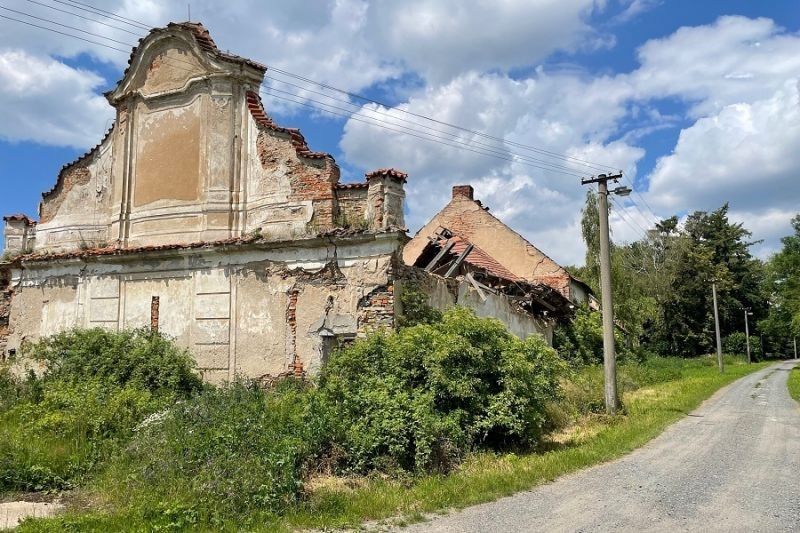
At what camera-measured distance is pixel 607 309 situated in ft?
48.1

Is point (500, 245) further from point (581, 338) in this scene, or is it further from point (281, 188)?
point (281, 188)

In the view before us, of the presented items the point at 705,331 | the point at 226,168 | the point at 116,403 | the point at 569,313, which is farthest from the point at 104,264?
the point at 705,331

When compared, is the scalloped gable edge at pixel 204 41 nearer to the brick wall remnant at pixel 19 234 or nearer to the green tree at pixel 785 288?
the brick wall remnant at pixel 19 234

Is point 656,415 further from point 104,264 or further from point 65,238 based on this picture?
point 65,238

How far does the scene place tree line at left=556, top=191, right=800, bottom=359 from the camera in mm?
53062

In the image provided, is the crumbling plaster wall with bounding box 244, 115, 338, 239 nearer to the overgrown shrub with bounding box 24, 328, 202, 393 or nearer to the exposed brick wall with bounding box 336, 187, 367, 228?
the exposed brick wall with bounding box 336, 187, 367, 228

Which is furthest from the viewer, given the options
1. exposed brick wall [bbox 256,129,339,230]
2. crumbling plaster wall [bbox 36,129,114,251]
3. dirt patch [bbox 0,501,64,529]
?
crumbling plaster wall [bbox 36,129,114,251]

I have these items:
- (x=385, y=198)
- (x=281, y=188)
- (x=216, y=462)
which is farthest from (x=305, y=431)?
(x=281, y=188)

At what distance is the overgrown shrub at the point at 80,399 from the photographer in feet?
26.0

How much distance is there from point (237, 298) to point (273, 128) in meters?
3.61

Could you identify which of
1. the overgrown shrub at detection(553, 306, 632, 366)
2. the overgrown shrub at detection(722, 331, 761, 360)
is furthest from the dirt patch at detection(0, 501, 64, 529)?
the overgrown shrub at detection(722, 331, 761, 360)

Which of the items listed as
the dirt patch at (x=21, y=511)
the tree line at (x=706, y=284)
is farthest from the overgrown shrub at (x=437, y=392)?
the tree line at (x=706, y=284)

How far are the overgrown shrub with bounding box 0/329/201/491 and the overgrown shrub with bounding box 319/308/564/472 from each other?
10.0 feet

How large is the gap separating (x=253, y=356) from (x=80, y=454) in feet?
14.7
